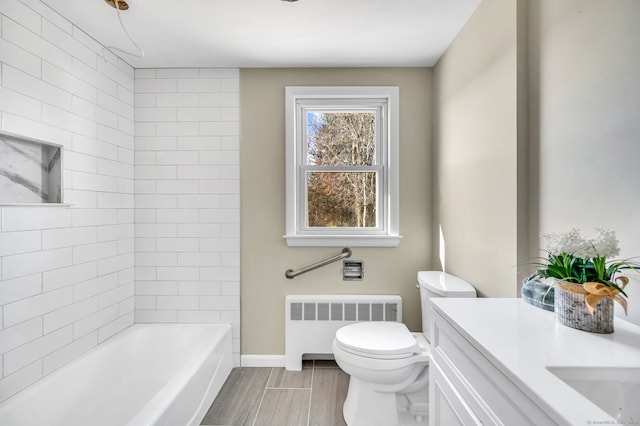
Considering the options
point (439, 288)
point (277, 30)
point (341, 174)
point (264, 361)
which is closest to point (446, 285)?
point (439, 288)

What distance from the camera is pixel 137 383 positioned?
202cm

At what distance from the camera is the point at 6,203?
4.59 feet

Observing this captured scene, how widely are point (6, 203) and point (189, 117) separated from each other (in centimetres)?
123

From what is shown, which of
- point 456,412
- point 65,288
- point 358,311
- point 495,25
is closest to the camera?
point 456,412

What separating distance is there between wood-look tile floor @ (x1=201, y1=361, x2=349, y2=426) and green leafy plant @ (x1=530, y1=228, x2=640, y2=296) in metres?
1.43

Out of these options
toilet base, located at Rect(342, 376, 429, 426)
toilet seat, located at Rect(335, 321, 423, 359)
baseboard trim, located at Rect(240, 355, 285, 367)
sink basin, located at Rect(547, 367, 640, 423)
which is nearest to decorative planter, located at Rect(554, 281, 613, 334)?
sink basin, located at Rect(547, 367, 640, 423)

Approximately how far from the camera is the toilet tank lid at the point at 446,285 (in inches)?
65.1

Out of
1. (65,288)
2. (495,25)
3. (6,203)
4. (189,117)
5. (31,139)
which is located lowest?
A: (65,288)

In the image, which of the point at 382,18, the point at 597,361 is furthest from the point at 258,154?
the point at 597,361

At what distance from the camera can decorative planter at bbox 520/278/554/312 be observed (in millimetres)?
1039

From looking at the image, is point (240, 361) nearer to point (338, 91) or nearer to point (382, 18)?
point (338, 91)

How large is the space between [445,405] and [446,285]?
0.79 m

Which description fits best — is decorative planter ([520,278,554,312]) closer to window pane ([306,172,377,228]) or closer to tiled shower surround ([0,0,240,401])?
window pane ([306,172,377,228])

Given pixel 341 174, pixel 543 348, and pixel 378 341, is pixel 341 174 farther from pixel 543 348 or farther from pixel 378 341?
pixel 543 348
